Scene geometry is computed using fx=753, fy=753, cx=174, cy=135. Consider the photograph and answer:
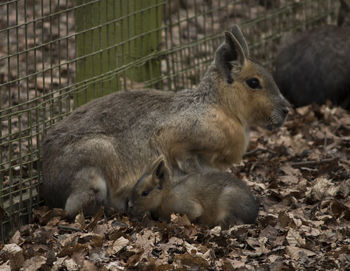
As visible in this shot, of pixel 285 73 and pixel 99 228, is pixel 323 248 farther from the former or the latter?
pixel 285 73

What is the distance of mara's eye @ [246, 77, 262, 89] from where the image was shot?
21.5ft

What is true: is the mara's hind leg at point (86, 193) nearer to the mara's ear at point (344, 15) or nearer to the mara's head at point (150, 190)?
the mara's head at point (150, 190)

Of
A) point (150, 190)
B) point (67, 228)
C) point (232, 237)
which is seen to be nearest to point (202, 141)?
point (150, 190)

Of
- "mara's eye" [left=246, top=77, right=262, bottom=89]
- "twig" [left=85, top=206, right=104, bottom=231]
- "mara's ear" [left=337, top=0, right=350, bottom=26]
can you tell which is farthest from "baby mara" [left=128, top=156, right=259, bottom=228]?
"mara's ear" [left=337, top=0, right=350, bottom=26]

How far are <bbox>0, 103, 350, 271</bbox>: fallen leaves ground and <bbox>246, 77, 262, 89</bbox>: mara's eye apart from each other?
1.00 meters

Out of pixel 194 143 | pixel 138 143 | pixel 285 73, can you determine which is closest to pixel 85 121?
pixel 138 143

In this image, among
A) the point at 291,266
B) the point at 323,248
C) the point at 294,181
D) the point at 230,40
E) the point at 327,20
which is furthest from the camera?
the point at 327,20

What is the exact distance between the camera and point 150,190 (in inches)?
249

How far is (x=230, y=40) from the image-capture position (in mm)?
6359

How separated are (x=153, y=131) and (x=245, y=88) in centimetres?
89

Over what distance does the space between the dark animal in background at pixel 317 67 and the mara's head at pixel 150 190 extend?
3503 millimetres

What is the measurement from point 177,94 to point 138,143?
0.59m

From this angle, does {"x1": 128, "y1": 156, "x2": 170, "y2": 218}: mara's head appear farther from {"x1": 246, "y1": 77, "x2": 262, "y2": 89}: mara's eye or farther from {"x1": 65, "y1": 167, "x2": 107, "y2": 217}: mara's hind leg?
{"x1": 246, "y1": 77, "x2": 262, "y2": 89}: mara's eye

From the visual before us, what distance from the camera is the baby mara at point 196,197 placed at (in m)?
6.03
